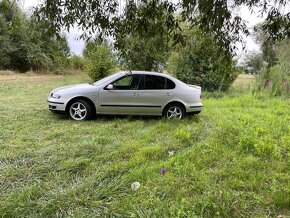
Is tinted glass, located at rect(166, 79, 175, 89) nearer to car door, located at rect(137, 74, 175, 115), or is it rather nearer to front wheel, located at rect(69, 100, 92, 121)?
car door, located at rect(137, 74, 175, 115)

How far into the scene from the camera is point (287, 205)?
128 inches

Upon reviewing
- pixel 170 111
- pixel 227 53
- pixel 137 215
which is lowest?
pixel 137 215

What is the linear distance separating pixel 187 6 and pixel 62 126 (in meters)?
4.48

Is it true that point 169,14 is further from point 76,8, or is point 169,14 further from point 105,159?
point 105,159

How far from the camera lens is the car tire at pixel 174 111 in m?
7.44

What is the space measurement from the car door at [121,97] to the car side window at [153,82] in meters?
0.21

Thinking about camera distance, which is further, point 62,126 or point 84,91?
point 84,91

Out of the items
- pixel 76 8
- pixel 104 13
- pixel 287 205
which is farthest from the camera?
pixel 287 205

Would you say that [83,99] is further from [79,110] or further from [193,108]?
[193,108]

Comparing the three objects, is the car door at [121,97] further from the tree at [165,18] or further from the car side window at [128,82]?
the tree at [165,18]

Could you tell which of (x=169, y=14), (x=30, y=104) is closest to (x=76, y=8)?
(x=169, y=14)

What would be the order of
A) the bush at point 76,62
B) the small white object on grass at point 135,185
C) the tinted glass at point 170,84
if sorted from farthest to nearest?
the bush at point 76,62
the tinted glass at point 170,84
the small white object on grass at point 135,185

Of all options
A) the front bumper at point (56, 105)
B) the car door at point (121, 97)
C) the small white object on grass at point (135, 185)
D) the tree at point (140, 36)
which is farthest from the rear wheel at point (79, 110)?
the tree at point (140, 36)

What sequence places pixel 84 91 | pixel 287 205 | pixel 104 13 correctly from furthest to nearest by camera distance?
pixel 84 91 < pixel 287 205 < pixel 104 13
